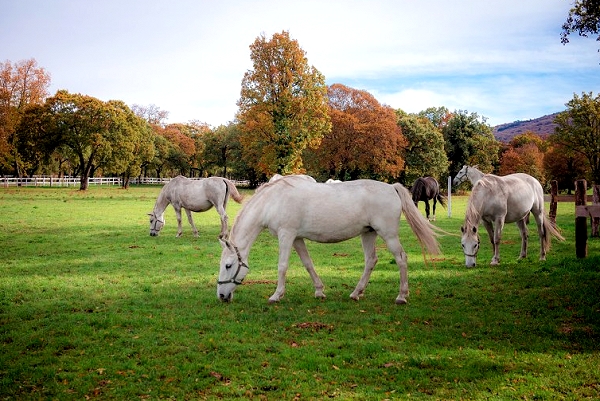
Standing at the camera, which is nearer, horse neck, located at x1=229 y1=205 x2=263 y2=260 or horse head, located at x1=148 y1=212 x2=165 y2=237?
horse neck, located at x1=229 y1=205 x2=263 y2=260

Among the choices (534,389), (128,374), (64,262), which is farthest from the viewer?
(64,262)

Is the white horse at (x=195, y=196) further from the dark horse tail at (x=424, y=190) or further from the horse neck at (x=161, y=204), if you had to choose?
the dark horse tail at (x=424, y=190)

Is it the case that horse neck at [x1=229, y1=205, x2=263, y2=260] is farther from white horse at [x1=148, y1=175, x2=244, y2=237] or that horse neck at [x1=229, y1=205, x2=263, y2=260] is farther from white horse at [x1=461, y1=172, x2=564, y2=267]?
white horse at [x1=148, y1=175, x2=244, y2=237]

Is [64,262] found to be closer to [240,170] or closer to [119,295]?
[119,295]

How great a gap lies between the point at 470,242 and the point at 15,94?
57.1m

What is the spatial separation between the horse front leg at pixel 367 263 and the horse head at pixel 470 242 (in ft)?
12.1

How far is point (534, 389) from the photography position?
4.66 m

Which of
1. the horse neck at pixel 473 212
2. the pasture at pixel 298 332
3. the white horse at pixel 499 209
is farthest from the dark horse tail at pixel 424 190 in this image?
the horse neck at pixel 473 212

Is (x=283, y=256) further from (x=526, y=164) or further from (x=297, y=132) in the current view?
(x=526, y=164)

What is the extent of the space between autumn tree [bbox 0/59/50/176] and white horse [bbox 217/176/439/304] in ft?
159

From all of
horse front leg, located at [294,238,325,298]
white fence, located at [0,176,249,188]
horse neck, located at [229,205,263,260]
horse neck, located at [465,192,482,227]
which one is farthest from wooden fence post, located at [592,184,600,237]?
white fence, located at [0,176,249,188]

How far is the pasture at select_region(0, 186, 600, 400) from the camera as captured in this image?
488 centimetres

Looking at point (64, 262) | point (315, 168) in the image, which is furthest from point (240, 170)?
point (64, 262)

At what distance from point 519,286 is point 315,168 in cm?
4348
